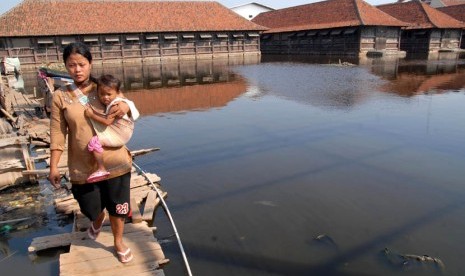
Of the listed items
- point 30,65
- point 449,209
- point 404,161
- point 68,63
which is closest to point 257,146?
point 404,161

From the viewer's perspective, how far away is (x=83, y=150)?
10.8ft

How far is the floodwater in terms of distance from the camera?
13.8 ft

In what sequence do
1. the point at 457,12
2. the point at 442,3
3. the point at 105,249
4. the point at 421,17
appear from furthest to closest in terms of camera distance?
the point at 442,3, the point at 457,12, the point at 421,17, the point at 105,249

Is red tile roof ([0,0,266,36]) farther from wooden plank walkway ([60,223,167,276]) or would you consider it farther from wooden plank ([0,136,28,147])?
wooden plank walkway ([60,223,167,276])

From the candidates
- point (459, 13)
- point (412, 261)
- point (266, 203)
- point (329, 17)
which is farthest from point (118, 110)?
point (459, 13)

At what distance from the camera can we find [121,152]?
11.1 feet

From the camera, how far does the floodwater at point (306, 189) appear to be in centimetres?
421

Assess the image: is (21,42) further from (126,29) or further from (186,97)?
(186,97)

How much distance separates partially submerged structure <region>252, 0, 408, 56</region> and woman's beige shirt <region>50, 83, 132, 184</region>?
38072 millimetres

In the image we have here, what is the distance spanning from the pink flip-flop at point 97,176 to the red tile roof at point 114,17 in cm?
3311

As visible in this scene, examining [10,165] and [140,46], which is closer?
[10,165]

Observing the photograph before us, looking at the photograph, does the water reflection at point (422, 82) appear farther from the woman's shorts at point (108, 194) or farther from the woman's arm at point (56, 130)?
the woman's arm at point (56, 130)

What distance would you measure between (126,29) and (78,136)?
3430cm

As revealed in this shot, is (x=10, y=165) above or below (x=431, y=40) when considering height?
below
